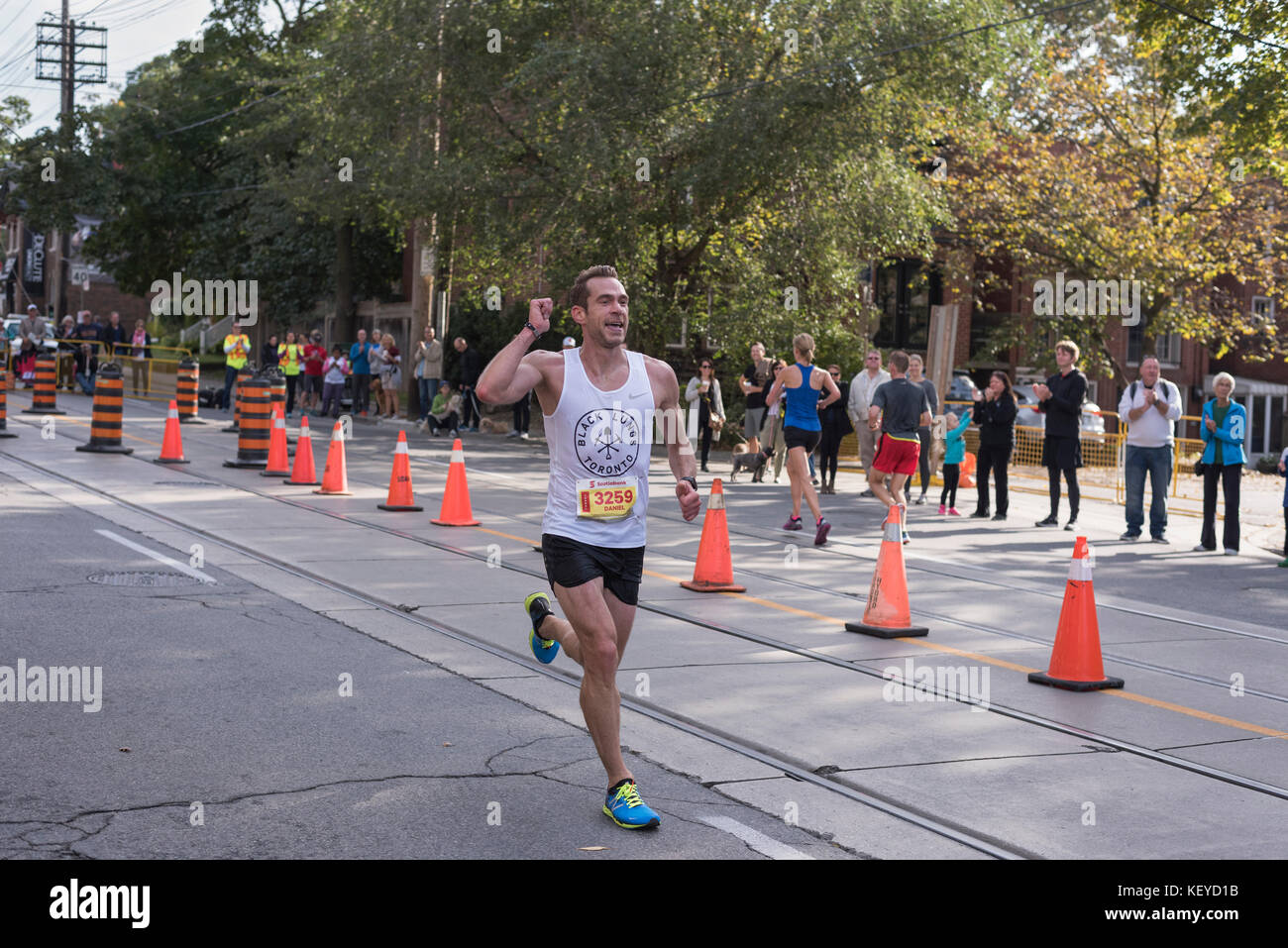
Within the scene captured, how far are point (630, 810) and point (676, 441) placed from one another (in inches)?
63.0

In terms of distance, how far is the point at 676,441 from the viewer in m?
5.92

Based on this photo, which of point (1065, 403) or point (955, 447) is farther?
point (955, 447)

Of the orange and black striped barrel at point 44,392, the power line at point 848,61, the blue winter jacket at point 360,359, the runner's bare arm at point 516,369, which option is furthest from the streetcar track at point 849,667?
the blue winter jacket at point 360,359

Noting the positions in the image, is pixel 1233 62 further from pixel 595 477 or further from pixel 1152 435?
pixel 595 477

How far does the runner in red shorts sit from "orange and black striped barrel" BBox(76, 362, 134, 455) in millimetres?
11217

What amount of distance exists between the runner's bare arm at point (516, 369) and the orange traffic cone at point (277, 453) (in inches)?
518

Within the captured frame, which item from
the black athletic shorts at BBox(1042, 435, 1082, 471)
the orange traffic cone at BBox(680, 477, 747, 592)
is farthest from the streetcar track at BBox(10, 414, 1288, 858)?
the black athletic shorts at BBox(1042, 435, 1082, 471)

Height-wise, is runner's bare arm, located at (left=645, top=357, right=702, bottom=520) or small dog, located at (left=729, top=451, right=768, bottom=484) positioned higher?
runner's bare arm, located at (left=645, top=357, right=702, bottom=520)

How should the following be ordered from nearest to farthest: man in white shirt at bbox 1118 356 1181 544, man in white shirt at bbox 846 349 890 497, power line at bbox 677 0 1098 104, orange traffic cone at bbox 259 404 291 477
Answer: man in white shirt at bbox 1118 356 1181 544 → orange traffic cone at bbox 259 404 291 477 → man in white shirt at bbox 846 349 890 497 → power line at bbox 677 0 1098 104

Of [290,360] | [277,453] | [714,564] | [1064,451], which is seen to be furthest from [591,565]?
[290,360]

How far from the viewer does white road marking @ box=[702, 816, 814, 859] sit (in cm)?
491

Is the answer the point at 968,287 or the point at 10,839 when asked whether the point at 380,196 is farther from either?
the point at 10,839

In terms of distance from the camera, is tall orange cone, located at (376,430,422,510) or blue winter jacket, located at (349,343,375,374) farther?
blue winter jacket, located at (349,343,375,374)

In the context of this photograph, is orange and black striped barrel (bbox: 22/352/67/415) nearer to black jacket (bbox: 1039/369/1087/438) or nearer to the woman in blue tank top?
the woman in blue tank top
